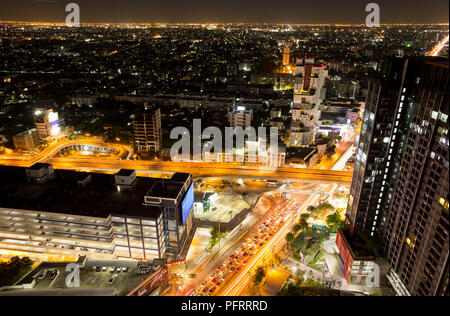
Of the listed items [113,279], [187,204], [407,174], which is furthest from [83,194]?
[407,174]

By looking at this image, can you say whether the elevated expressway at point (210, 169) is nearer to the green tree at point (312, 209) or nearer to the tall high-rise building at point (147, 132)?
the green tree at point (312, 209)

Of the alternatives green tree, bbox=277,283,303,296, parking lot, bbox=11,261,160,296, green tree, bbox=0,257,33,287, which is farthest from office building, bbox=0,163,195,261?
green tree, bbox=277,283,303,296

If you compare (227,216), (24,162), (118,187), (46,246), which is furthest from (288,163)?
(24,162)

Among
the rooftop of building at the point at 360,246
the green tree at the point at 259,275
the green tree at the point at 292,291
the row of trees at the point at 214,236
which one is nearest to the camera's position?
the green tree at the point at 292,291

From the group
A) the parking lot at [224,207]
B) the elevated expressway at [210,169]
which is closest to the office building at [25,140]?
the elevated expressway at [210,169]

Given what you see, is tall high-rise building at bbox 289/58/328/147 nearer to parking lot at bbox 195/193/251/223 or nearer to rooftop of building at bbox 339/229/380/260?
parking lot at bbox 195/193/251/223

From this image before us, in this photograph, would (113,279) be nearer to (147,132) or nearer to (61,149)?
(147,132)

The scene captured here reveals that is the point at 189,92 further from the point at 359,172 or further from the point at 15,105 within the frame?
the point at 359,172
